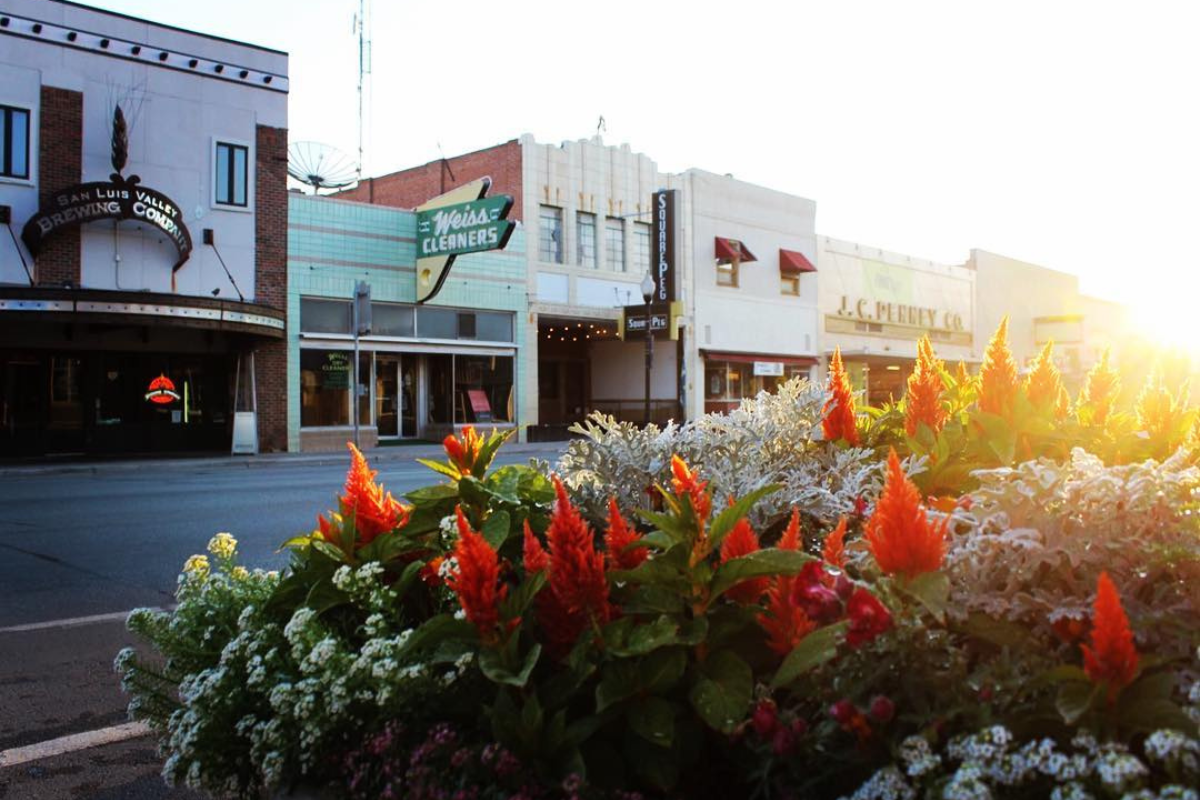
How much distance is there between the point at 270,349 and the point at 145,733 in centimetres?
2179

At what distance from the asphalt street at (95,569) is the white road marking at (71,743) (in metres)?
0.04

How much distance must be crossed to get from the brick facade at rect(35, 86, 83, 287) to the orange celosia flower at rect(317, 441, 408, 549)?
69.5ft

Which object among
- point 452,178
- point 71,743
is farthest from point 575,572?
point 452,178

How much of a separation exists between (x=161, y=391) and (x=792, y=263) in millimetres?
24712

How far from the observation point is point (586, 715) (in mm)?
2180

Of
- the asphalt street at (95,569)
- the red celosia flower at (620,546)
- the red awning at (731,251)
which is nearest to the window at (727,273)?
the red awning at (731,251)

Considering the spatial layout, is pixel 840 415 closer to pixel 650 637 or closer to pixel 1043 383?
pixel 1043 383

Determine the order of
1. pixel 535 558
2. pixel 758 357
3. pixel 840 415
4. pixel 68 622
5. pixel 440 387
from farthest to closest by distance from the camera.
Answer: pixel 758 357, pixel 440 387, pixel 68 622, pixel 840 415, pixel 535 558

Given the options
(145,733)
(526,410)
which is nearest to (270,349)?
(526,410)

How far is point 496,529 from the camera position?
2.71 meters

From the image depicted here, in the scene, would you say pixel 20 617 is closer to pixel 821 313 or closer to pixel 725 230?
pixel 725 230

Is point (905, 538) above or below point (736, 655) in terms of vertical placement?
above

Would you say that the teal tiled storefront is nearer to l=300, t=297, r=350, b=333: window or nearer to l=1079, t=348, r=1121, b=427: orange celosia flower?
l=300, t=297, r=350, b=333: window

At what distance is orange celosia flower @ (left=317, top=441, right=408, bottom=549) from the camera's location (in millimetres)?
3078
